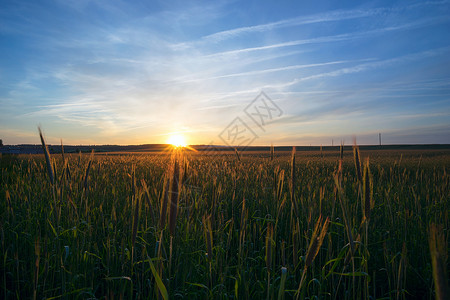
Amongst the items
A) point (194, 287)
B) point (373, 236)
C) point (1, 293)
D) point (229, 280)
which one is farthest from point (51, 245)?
point (373, 236)

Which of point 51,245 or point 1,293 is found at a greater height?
point 51,245

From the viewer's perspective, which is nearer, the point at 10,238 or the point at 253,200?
the point at 10,238

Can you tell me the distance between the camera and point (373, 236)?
7.66 ft

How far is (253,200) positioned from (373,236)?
1.42 meters

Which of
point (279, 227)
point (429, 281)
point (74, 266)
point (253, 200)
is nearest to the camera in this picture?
point (74, 266)

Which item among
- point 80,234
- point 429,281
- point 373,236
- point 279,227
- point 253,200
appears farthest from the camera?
point 253,200

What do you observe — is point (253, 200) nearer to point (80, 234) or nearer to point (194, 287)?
point (194, 287)

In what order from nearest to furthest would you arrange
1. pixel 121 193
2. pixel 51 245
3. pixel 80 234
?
pixel 51 245 < pixel 80 234 < pixel 121 193

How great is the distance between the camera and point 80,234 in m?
2.12

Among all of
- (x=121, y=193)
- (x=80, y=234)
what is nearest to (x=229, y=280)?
(x=80, y=234)

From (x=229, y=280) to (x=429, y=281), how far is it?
1.46 meters

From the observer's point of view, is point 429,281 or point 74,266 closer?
point 74,266

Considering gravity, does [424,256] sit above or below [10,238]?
below

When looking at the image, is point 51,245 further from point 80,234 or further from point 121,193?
point 121,193
